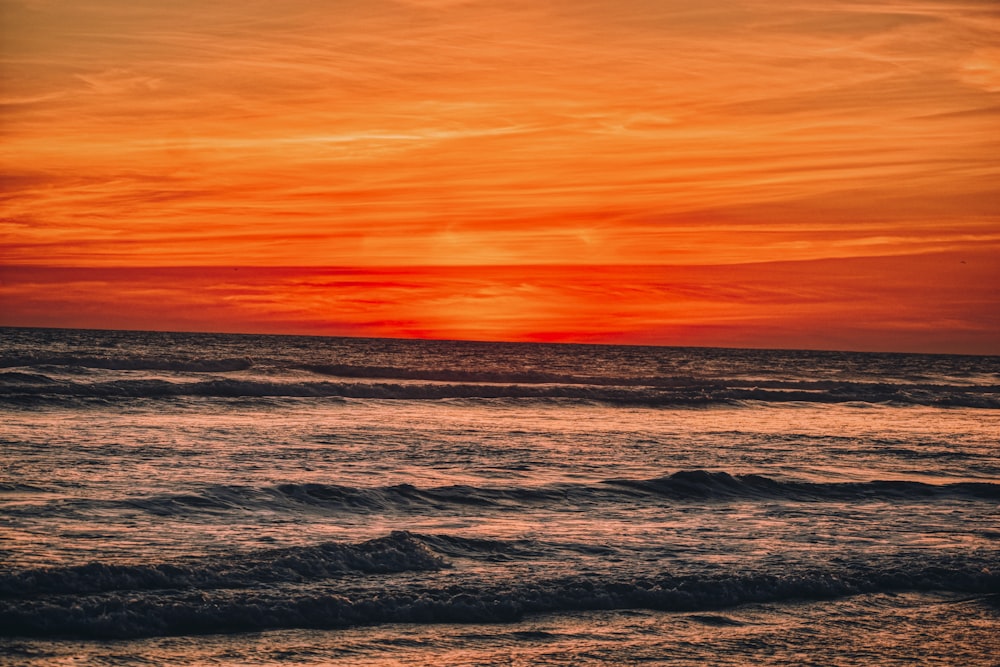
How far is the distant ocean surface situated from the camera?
27.5 feet

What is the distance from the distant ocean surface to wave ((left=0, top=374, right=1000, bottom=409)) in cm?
462

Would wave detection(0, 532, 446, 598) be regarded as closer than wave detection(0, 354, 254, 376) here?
Yes

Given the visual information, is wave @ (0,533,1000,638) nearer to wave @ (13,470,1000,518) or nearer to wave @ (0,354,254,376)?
wave @ (13,470,1000,518)

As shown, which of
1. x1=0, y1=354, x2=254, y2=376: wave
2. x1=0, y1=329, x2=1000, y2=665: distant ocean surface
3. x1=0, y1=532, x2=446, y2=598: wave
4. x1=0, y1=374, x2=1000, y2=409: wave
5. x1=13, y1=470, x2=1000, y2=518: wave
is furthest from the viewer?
x1=0, y1=354, x2=254, y2=376: wave

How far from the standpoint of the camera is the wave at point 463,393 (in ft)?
105

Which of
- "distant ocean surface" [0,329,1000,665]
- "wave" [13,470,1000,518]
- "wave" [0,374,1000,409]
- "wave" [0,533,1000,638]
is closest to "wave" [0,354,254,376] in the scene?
"wave" [0,374,1000,409]

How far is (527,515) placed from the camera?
14.1m

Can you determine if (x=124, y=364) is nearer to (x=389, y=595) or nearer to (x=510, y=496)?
(x=510, y=496)

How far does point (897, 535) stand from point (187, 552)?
920cm

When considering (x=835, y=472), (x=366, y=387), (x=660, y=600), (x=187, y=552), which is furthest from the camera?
(x=366, y=387)

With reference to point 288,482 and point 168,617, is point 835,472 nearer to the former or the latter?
point 288,482

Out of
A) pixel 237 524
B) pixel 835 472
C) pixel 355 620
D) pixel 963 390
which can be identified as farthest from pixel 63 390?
pixel 963 390

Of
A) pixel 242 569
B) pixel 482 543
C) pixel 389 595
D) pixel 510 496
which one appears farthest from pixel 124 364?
pixel 389 595

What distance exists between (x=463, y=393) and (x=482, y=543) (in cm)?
2653
